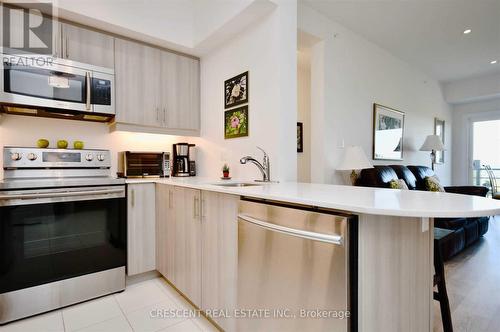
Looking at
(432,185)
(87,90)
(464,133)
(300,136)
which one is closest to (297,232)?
(87,90)

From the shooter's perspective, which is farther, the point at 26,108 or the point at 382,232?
the point at 26,108

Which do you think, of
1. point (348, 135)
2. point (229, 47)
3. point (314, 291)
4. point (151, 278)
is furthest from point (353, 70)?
point (151, 278)

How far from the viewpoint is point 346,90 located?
3205 millimetres

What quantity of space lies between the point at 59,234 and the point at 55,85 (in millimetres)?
1225

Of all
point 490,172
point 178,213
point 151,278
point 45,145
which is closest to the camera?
point 178,213

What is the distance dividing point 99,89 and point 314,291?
2422 millimetres

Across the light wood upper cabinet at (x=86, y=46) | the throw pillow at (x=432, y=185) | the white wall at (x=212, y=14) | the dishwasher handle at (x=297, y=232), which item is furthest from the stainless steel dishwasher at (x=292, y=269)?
the throw pillow at (x=432, y=185)

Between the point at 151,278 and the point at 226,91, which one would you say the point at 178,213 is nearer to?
the point at 151,278

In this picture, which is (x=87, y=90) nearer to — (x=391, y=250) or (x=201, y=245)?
(x=201, y=245)

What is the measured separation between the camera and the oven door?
171cm

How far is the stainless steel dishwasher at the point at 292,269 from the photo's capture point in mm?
937

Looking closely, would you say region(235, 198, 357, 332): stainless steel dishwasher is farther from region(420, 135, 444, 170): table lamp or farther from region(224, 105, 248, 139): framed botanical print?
region(420, 135, 444, 170): table lamp

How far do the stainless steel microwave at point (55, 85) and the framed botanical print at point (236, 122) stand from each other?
1.10m

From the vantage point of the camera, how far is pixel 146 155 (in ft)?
8.63
